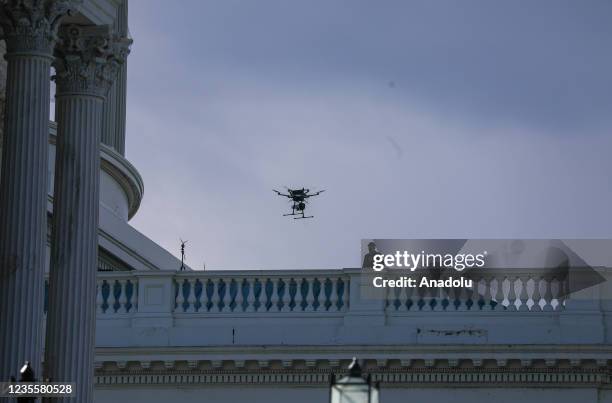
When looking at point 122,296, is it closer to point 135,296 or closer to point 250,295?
point 135,296

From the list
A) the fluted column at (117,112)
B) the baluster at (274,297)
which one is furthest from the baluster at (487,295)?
the fluted column at (117,112)

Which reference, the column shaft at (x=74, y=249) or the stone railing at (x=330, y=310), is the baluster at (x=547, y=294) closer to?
the stone railing at (x=330, y=310)

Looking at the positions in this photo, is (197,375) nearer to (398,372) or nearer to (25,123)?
(398,372)

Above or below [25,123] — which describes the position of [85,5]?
above

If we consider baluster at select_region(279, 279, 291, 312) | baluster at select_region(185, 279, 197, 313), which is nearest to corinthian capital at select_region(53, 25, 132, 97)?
baluster at select_region(185, 279, 197, 313)

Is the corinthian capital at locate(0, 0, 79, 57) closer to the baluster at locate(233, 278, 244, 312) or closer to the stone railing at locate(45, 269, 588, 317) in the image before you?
the stone railing at locate(45, 269, 588, 317)

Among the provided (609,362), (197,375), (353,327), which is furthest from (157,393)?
(609,362)

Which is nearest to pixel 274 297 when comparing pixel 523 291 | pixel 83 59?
pixel 523 291
